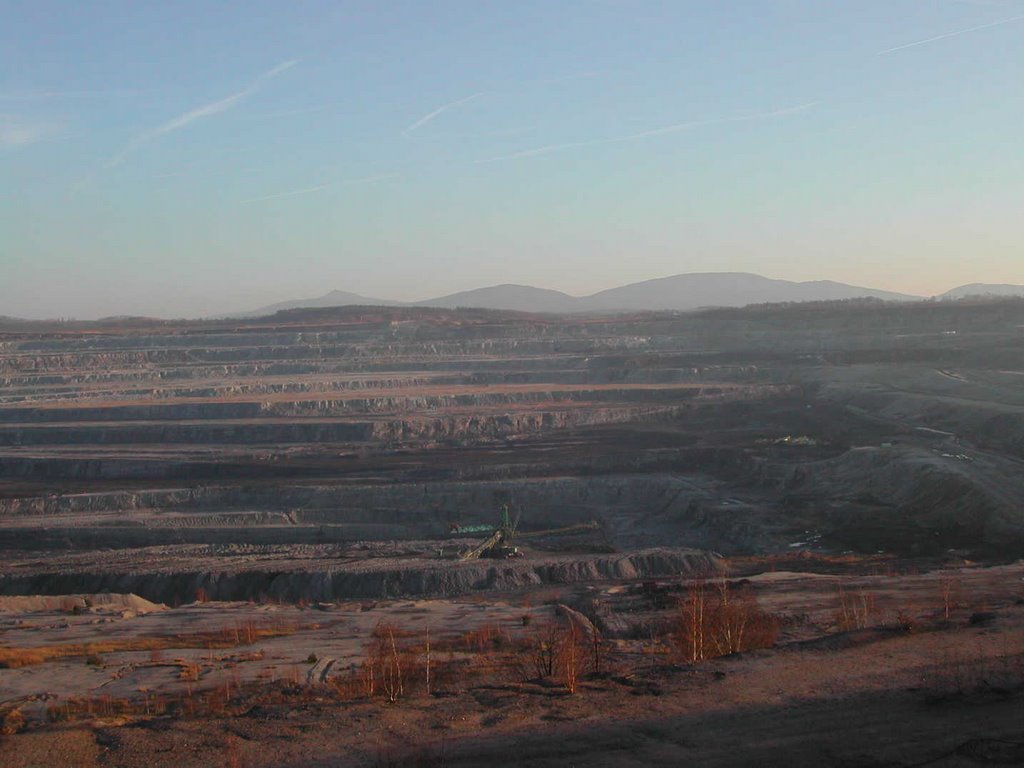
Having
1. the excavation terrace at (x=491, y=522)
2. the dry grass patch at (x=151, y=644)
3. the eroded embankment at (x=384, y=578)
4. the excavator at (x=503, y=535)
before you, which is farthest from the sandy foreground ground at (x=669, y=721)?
the excavator at (x=503, y=535)

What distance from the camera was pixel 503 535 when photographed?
99.9ft

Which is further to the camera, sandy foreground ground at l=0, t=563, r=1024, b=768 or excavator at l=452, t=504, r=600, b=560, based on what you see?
excavator at l=452, t=504, r=600, b=560

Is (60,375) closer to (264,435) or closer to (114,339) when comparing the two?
(114,339)

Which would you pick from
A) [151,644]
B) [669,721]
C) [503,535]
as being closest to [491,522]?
[503,535]

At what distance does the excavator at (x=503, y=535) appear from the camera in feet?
90.8

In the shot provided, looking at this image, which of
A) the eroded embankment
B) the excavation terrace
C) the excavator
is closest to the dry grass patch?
the excavation terrace

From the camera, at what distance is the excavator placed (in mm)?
27672

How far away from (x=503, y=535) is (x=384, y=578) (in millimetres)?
7557

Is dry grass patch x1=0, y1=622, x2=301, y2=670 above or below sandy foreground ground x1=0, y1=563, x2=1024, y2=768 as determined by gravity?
below

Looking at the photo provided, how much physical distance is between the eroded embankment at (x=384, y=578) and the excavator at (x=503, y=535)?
8.18ft

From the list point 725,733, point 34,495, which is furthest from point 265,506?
point 725,733

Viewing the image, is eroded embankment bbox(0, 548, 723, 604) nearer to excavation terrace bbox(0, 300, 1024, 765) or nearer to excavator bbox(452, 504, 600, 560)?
excavation terrace bbox(0, 300, 1024, 765)

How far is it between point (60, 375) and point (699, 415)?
52664 mm

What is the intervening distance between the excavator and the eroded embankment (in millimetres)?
2494
